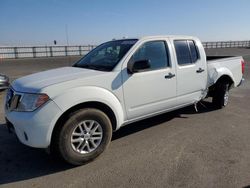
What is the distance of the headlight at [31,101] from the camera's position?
3.14m

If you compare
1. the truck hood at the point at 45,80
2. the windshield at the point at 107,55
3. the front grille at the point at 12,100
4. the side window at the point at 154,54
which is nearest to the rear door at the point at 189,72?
the side window at the point at 154,54

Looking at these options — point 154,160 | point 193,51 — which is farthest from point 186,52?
point 154,160

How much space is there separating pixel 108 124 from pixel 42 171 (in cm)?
112

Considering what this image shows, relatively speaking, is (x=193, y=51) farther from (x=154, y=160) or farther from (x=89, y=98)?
(x=89, y=98)

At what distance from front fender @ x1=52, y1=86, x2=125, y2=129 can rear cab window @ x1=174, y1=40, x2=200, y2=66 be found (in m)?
1.69

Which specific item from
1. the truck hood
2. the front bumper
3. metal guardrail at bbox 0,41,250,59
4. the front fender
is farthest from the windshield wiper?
metal guardrail at bbox 0,41,250,59

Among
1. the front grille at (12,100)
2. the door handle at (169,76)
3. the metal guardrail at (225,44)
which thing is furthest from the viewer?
the metal guardrail at (225,44)

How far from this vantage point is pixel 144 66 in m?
3.93

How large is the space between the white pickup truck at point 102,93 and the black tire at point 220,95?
939 mm

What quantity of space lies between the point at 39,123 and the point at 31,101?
12.4 inches

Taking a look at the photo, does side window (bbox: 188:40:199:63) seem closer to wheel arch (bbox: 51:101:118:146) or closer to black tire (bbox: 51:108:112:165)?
wheel arch (bbox: 51:101:118:146)

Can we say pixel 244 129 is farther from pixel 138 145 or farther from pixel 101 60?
pixel 101 60

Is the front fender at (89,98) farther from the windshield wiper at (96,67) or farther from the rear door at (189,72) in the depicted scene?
the rear door at (189,72)

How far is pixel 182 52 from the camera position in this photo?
4.86m
